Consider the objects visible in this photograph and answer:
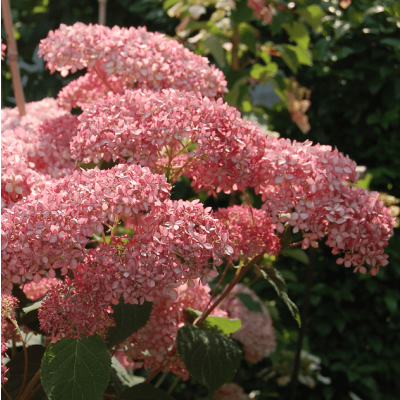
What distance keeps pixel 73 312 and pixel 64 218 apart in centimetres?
10

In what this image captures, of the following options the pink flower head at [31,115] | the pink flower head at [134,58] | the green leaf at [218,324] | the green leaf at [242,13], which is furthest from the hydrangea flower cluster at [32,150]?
the green leaf at [242,13]

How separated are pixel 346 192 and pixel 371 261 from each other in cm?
10

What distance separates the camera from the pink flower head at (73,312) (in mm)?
542

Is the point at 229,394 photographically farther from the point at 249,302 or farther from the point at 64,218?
the point at 64,218

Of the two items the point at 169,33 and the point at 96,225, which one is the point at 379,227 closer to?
the point at 96,225

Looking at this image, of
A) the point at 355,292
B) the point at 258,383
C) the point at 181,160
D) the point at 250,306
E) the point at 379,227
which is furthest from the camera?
the point at 355,292

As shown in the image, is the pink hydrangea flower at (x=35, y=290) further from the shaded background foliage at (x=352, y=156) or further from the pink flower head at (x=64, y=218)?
the shaded background foliage at (x=352, y=156)

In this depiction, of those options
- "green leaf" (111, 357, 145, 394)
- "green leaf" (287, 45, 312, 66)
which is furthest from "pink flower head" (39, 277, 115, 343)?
"green leaf" (287, 45, 312, 66)

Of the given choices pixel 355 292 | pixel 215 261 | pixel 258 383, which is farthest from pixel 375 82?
pixel 215 261

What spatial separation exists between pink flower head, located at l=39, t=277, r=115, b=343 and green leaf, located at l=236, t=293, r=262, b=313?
3.19 ft

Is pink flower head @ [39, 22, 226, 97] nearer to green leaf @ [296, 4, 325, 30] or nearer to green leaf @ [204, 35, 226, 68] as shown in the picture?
green leaf @ [204, 35, 226, 68]

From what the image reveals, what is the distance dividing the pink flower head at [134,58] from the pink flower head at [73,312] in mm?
383

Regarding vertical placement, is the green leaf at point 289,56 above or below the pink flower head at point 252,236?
below

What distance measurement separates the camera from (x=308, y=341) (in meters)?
2.19
